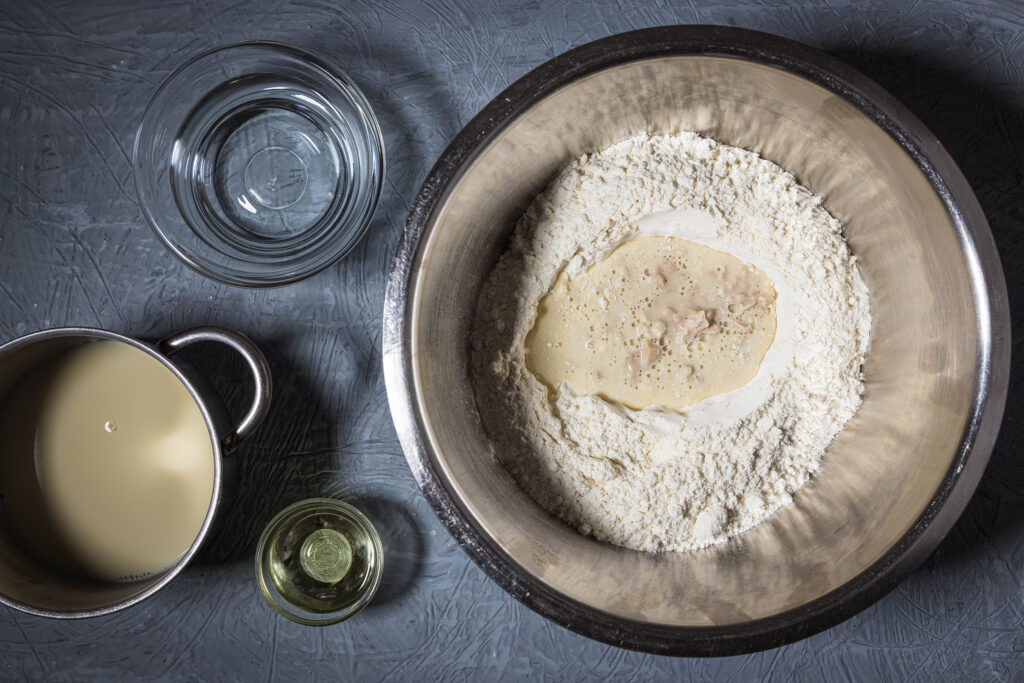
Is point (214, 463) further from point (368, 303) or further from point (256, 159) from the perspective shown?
point (256, 159)

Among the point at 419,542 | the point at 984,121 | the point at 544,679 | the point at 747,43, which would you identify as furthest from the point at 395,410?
the point at 984,121

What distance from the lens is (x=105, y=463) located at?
41.2 inches

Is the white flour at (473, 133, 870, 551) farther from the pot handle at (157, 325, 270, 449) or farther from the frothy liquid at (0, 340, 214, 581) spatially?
the frothy liquid at (0, 340, 214, 581)

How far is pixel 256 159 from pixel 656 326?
27.2 inches

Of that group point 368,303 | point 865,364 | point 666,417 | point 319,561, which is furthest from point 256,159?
point 865,364

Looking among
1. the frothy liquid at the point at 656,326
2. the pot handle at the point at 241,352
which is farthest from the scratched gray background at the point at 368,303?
the frothy liquid at the point at 656,326

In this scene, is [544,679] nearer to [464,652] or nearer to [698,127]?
[464,652]

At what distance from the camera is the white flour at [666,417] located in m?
1.05

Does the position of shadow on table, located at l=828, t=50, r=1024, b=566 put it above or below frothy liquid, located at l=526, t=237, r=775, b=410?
above

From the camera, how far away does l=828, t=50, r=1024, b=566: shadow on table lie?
1109 millimetres

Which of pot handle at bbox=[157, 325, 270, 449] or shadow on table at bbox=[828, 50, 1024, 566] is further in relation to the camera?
shadow on table at bbox=[828, 50, 1024, 566]

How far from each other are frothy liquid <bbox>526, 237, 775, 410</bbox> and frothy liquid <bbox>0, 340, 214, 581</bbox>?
21.2 inches

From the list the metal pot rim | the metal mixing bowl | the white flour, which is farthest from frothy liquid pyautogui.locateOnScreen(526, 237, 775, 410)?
the metal pot rim

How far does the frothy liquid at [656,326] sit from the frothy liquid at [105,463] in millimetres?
539
